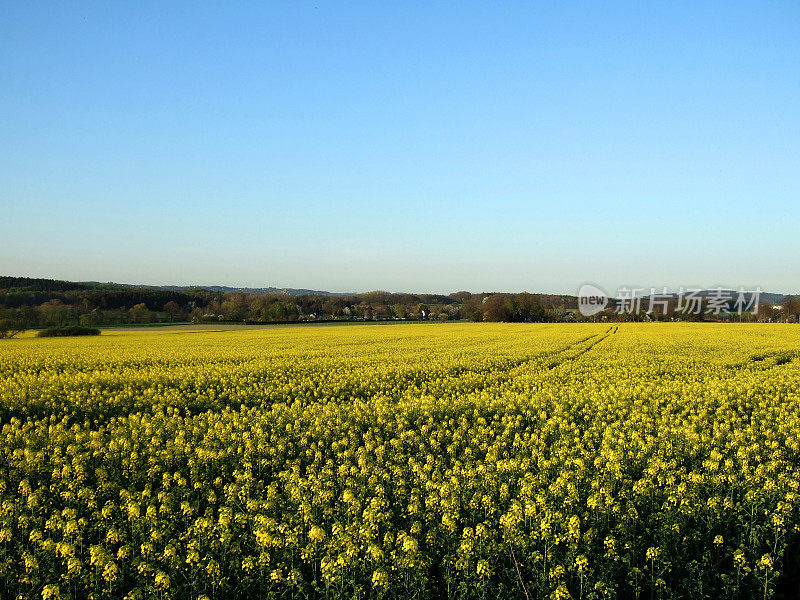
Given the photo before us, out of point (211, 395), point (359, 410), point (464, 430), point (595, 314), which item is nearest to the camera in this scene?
point (464, 430)

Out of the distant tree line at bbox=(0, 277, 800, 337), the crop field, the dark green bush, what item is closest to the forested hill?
the distant tree line at bbox=(0, 277, 800, 337)

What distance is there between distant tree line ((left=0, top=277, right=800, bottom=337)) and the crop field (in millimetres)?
72752

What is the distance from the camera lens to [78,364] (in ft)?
85.0

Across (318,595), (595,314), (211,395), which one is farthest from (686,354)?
(595,314)

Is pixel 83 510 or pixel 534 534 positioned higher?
pixel 534 534

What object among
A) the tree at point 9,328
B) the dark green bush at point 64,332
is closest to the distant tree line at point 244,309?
the dark green bush at point 64,332

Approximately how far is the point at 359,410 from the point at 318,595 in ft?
26.8

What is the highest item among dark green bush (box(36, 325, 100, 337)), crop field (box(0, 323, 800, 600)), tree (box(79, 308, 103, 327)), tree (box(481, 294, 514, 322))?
tree (box(481, 294, 514, 322))

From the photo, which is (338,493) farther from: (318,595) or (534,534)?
(534,534)

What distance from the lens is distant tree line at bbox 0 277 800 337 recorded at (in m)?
84.9

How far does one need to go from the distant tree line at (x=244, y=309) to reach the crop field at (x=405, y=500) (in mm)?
72752

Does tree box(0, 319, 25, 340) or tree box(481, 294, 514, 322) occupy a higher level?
tree box(481, 294, 514, 322)

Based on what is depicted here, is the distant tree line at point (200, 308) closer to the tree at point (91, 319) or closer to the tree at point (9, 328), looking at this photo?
the tree at point (91, 319)

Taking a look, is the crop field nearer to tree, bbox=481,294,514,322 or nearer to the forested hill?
the forested hill
